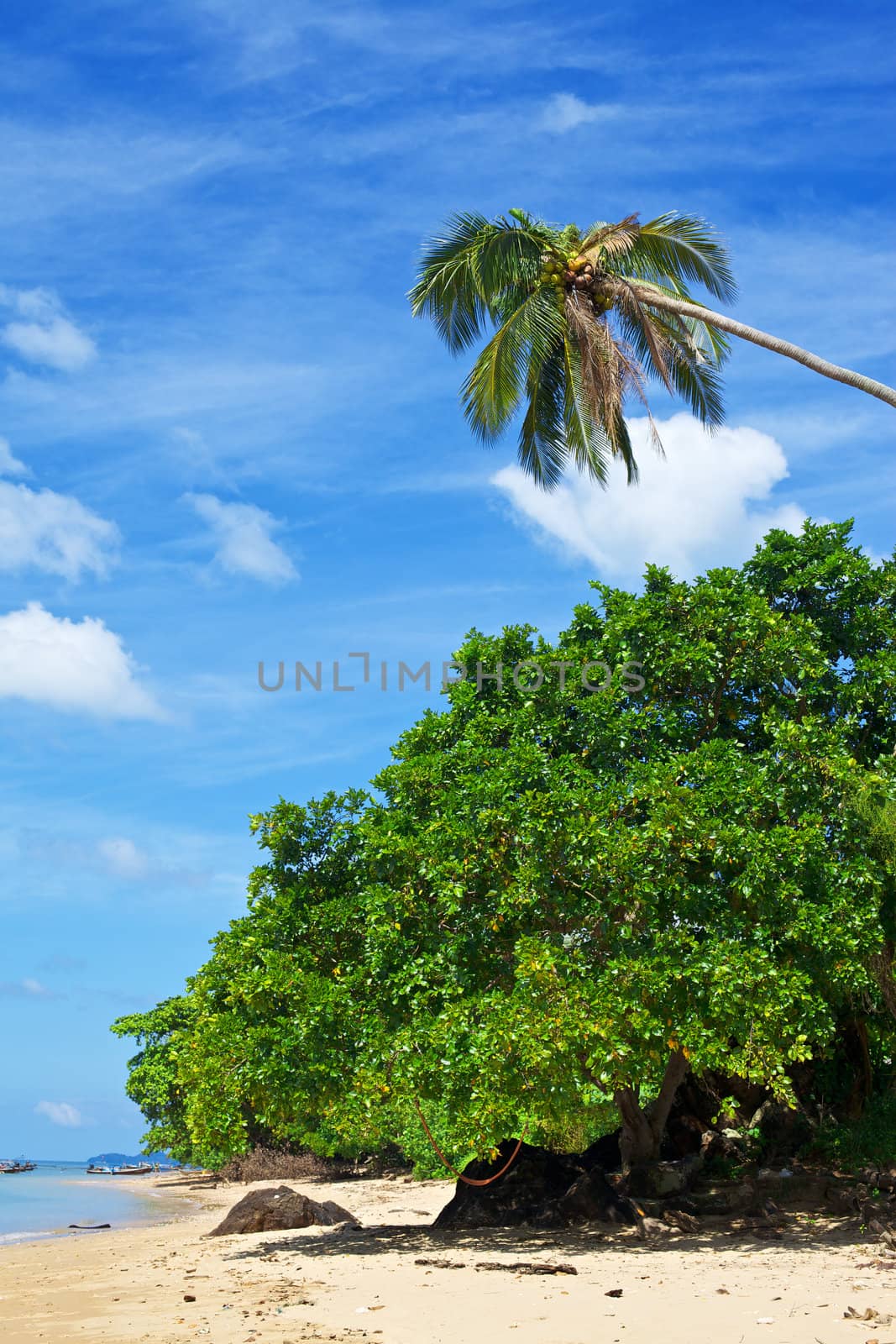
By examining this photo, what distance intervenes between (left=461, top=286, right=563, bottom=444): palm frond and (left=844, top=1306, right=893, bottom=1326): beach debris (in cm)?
1312

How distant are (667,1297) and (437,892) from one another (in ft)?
16.7

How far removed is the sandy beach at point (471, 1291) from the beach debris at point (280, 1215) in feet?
3.58

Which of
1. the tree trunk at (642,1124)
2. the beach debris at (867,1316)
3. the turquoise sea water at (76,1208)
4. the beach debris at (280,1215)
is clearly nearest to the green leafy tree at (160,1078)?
the turquoise sea water at (76,1208)

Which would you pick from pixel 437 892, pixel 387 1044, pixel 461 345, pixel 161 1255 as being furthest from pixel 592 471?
pixel 161 1255

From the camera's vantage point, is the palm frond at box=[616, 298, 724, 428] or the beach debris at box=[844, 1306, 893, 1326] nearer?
the beach debris at box=[844, 1306, 893, 1326]

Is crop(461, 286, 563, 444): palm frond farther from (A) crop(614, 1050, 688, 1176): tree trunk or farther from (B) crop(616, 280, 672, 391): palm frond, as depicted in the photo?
(A) crop(614, 1050, 688, 1176): tree trunk

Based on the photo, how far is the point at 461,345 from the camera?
19.4 meters

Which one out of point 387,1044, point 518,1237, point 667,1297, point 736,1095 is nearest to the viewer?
point 667,1297

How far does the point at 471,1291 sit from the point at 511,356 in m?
13.0

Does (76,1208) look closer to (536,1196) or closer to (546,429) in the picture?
(536,1196)

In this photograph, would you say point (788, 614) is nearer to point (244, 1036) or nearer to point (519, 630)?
point (519, 630)

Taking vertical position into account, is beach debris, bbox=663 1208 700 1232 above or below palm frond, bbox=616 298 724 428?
below

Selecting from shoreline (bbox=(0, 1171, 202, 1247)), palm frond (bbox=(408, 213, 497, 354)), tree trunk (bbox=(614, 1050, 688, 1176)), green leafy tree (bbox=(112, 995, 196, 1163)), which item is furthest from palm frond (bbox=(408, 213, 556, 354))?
green leafy tree (bbox=(112, 995, 196, 1163))

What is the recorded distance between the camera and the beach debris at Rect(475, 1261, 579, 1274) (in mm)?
12219
